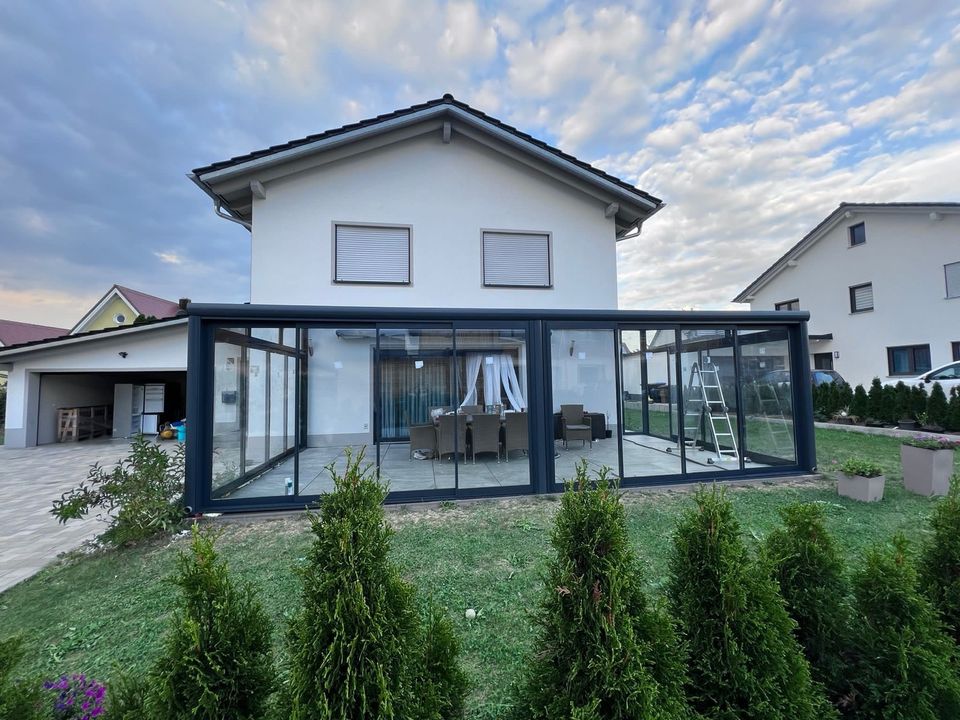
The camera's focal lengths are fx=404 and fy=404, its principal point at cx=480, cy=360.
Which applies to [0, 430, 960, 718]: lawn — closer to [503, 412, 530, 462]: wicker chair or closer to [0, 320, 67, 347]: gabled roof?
[503, 412, 530, 462]: wicker chair

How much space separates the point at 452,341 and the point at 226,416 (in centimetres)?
342

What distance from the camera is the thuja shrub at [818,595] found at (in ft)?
5.50

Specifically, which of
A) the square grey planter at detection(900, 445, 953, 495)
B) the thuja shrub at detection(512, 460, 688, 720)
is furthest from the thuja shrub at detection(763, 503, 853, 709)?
the square grey planter at detection(900, 445, 953, 495)

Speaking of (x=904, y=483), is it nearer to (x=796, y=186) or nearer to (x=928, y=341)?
(x=796, y=186)

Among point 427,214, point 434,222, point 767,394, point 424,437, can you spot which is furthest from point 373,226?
point 767,394

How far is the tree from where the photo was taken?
387 inches

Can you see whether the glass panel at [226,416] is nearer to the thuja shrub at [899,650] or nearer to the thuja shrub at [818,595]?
the thuja shrub at [818,595]

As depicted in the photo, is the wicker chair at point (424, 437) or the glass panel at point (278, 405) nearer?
the glass panel at point (278, 405)

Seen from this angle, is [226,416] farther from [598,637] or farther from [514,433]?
[598,637]

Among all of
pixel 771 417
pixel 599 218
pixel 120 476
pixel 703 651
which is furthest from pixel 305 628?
pixel 599 218

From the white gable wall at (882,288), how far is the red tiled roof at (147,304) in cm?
3108

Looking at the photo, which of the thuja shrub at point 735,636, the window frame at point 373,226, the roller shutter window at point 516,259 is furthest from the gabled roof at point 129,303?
the thuja shrub at point 735,636

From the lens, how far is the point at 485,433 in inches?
294

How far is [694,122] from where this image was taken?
951 centimetres
